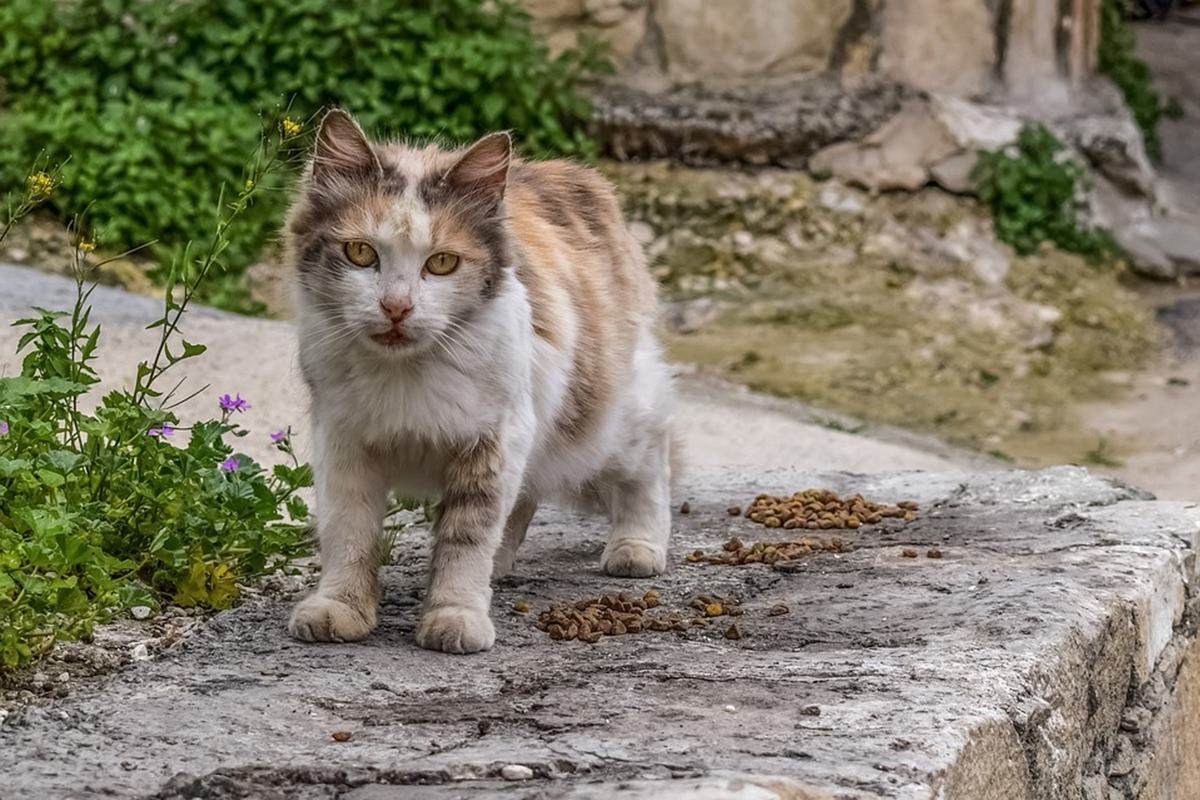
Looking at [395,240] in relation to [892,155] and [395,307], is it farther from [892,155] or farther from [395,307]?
[892,155]

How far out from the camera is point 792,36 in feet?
35.6

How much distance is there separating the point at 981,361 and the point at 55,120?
5.27 metres

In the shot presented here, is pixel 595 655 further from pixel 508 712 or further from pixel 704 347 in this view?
pixel 704 347

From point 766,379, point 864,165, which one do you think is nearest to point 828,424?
point 766,379

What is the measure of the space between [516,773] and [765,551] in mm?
1688

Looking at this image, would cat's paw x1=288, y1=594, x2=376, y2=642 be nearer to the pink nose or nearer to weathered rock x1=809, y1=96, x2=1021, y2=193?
the pink nose

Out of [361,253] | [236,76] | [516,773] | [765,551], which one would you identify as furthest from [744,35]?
[516,773]

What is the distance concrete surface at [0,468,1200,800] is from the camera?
2.53 metres

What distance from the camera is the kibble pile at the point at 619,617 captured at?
3.44 m

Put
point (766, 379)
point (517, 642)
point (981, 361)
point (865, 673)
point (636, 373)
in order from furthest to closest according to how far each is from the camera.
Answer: point (981, 361)
point (766, 379)
point (636, 373)
point (517, 642)
point (865, 673)

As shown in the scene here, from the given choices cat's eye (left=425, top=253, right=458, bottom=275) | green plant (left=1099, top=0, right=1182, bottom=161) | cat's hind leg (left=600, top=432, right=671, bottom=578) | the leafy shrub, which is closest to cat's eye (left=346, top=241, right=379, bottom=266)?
cat's eye (left=425, top=253, right=458, bottom=275)

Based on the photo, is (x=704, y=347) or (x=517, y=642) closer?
(x=517, y=642)

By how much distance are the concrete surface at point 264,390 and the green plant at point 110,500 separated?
2695 millimetres

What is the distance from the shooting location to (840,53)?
10.9 metres
